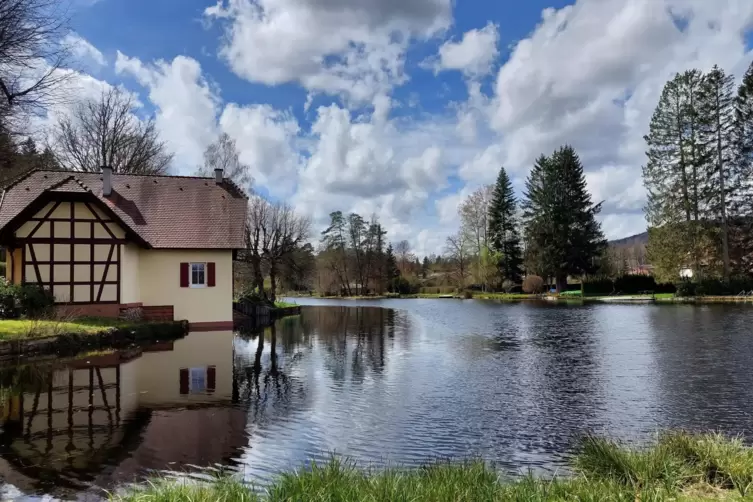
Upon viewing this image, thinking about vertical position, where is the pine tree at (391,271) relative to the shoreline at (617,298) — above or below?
above

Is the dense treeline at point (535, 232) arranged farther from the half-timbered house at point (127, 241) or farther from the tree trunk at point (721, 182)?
the half-timbered house at point (127, 241)

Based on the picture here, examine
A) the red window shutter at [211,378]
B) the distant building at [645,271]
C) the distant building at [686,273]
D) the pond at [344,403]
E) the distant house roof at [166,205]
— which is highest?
the distant house roof at [166,205]

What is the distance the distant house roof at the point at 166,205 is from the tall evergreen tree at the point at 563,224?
3555 centimetres

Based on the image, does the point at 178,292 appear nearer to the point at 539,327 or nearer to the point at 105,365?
the point at 105,365

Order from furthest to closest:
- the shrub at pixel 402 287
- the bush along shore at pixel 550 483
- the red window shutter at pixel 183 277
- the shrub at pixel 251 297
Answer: the shrub at pixel 402 287
the shrub at pixel 251 297
the red window shutter at pixel 183 277
the bush along shore at pixel 550 483

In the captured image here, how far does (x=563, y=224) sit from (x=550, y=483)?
163ft

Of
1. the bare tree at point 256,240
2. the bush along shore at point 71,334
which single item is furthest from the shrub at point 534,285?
the bush along shore at point 71,334

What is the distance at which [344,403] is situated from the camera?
9.09 meters

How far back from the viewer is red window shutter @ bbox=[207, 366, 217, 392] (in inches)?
398

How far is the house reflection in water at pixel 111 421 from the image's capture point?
585 centimetres

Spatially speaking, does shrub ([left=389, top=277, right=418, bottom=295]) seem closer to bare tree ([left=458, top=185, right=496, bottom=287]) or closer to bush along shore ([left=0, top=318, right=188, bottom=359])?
bare tree ([left=458, top=185, right=496, bottom=287])

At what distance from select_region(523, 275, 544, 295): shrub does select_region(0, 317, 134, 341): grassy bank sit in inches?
1613

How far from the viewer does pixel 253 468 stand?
5.88 m

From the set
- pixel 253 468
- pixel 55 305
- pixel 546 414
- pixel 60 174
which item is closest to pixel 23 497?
pixel 253 468
